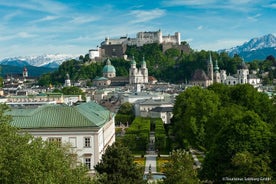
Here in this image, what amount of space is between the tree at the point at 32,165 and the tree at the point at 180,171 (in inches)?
220

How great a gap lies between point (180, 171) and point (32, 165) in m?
8.98

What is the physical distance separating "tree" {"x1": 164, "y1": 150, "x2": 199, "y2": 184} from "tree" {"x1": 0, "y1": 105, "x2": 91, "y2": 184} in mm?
5579

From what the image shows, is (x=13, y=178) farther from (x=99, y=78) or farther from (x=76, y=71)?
(x=76, y=71)

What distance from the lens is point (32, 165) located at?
2145 centimetres

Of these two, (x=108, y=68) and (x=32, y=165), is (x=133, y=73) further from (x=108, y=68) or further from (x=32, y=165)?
(x=32, y=165)

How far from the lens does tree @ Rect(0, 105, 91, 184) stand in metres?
21.2

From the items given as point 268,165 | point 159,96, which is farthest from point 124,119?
point 268,165

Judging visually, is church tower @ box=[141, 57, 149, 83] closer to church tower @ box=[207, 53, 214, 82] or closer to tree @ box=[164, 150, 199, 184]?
church tower @ box=[207, 53, 214, 82]

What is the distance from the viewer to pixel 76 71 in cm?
19762

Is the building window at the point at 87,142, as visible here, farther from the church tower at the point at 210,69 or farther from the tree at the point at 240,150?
the church tower at the point at 210,69

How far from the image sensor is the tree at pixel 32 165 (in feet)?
69.7

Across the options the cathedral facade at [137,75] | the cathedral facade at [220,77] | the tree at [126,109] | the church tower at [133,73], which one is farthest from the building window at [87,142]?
the church tower at [133,73]

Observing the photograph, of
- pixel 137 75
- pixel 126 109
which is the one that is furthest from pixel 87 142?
pixel 137 75

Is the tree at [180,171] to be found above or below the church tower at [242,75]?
below
